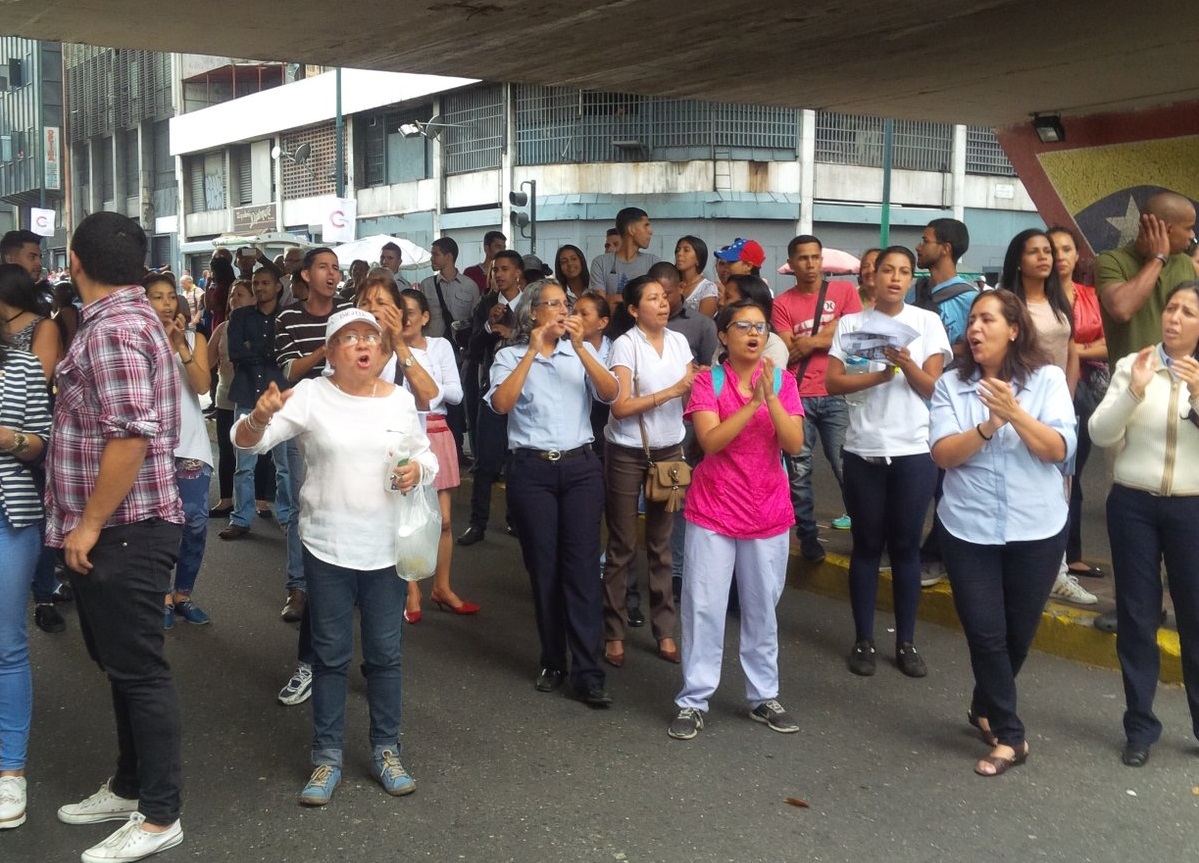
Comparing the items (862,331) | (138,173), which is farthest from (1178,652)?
(138,173)

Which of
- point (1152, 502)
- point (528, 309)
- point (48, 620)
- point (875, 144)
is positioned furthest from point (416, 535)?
point (875, 144)

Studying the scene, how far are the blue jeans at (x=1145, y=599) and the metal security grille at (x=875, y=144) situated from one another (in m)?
23.2

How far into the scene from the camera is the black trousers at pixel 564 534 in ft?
18.2

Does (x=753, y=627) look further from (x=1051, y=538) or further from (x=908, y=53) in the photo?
(x=908, y=53)

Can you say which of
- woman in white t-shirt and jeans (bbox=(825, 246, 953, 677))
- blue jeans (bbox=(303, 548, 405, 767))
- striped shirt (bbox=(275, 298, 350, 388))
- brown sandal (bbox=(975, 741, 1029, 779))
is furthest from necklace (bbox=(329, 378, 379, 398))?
brown sandal (bbox=(975, 741, 1029, 779))

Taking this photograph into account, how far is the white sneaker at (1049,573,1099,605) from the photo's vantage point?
6.46m

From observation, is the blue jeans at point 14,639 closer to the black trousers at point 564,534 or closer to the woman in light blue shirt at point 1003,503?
the black trousers at point 564,534

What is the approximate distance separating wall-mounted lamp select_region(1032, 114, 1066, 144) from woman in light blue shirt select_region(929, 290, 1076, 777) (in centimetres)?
563

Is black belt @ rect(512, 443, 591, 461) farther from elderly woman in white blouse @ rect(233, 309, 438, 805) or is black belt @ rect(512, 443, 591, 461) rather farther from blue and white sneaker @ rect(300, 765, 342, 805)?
blue and white sneaker @ rect(300, 765, 342, 805)

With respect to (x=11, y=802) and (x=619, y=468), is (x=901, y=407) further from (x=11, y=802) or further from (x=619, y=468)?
(x=11, y=802)

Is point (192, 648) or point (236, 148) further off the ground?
point (236, 148)

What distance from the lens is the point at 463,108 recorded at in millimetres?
29969

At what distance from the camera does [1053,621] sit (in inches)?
244

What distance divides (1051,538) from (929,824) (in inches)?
46.8
